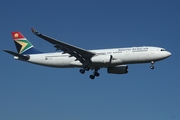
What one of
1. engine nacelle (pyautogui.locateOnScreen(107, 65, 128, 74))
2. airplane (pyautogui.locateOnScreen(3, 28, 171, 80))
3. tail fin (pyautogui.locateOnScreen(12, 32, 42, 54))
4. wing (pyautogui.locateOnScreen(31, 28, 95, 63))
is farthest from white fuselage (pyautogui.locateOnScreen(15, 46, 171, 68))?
tail fin (pyautogui.locateOnScreen(12, 32, 42, 54))

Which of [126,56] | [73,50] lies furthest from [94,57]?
[126,56]

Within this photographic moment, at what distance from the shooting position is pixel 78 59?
173 feet

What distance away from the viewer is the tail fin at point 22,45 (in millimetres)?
60009

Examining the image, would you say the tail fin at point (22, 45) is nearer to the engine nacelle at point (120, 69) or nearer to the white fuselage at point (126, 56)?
the white fuselage at point (126, 56)

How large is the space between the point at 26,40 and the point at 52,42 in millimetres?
14433

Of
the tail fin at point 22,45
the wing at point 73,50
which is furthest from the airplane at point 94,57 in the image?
the tail fin at point 22,45

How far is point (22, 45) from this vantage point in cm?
6131

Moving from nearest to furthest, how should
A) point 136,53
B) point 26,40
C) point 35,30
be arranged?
point 35,30 < point 136,53 < point 26,40

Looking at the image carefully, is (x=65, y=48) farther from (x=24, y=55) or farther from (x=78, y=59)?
(x=24, y=55)

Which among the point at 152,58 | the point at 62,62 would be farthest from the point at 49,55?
the point at 152,58

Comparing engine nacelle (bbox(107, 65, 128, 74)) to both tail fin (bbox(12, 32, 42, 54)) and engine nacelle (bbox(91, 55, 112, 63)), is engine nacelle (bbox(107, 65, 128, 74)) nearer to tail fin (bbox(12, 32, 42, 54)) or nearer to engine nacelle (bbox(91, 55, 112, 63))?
engine nacelle (bbox(91, 55, 112, 63))

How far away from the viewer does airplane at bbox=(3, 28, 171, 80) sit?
49719 mm

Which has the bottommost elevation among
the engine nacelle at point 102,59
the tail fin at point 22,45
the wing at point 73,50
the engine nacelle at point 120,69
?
the engine nacelle at point 120,69

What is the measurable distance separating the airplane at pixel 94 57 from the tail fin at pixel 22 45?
4.82 feet
